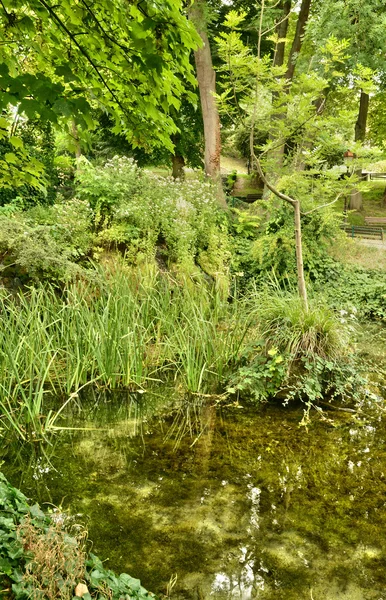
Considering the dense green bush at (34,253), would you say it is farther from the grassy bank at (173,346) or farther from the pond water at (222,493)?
the pond water at (222,493)

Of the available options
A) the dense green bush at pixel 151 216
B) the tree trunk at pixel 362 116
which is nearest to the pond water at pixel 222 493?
the dense green bush at pixel 151 216

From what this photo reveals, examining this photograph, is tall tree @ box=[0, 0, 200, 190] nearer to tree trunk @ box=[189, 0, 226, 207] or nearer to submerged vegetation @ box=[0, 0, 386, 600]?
submerged vegetation @ box=[0, 0, 386, 600]

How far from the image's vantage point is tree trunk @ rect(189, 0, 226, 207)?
9.77 metres

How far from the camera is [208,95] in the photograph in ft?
33.9

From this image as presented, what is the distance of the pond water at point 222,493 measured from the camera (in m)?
2.69

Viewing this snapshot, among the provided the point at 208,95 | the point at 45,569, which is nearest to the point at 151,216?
the point at 208,95

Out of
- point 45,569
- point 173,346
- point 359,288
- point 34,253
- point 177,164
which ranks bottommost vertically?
point 359,288

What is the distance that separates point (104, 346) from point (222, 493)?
74.1 inches

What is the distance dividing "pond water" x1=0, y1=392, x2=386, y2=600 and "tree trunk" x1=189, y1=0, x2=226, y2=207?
7.14 metres

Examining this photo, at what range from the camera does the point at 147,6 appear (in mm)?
2164

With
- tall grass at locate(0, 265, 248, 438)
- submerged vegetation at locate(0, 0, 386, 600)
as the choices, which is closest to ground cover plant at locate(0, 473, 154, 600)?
submerged vegetation at locate(0, 0, 386, 600)

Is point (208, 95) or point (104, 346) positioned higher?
point (208, 95)

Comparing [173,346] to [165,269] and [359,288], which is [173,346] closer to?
[165,269]

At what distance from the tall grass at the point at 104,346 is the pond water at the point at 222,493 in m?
0.30
